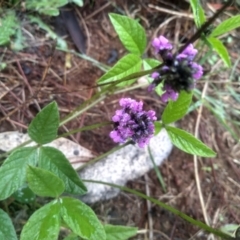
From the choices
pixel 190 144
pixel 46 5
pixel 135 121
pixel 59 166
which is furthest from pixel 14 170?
pixel 46 5

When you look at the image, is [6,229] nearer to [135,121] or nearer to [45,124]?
[45,124]

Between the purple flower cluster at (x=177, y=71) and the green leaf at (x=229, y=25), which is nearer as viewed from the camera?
the purple flower cluster at (x=177, y=71)

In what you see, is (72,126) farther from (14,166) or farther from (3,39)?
(14,166)

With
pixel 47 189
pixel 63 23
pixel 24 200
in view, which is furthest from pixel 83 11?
pixel 47 189

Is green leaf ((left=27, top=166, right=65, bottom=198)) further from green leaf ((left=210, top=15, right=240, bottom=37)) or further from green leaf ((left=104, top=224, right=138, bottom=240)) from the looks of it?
green leaf ((left=210, top=15, right=240, bottom=37))

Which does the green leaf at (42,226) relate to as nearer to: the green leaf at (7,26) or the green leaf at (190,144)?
the green leaf at (190,144)

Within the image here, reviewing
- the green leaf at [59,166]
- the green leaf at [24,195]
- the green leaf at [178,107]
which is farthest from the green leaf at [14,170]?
the green leaf at [178,107]

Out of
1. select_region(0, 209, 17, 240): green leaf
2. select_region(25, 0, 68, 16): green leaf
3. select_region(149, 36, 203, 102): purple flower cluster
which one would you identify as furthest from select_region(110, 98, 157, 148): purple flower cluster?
select_region(25, 0, 68, 16): green leaf
